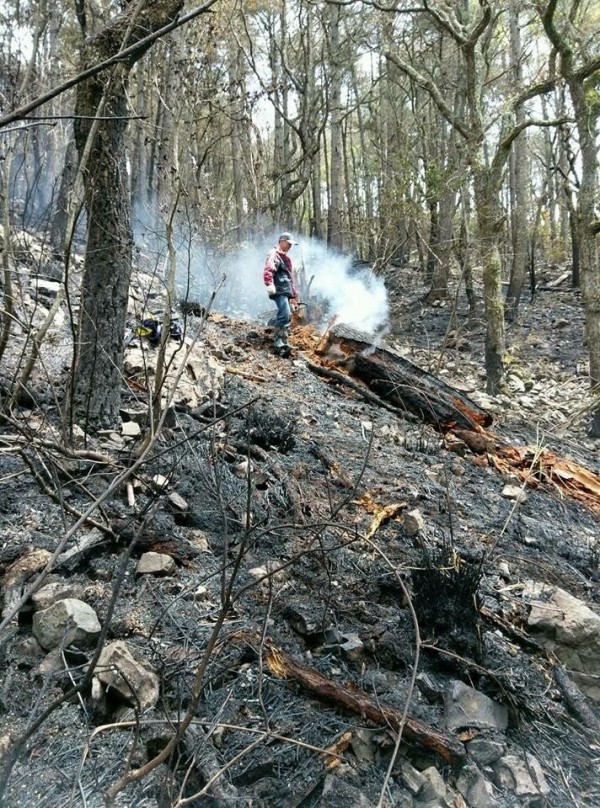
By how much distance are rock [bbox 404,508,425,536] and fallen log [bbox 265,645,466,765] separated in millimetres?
1432

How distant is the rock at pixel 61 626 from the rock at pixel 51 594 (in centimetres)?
12

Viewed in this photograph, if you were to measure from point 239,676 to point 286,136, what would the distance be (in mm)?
14714

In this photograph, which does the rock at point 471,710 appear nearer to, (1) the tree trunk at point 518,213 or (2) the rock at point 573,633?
(2) the rock at point 573,633

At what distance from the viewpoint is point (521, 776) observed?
225 cm

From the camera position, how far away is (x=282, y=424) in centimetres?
519

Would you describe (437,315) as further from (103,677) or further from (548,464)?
(103,677)

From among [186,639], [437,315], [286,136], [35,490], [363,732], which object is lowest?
[363,732]

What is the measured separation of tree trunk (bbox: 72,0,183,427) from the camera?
3.99 m

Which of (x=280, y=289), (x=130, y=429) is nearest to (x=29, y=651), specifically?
(x=130, y=429)

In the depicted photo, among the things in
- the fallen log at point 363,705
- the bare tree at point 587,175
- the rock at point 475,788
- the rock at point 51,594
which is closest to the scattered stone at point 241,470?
the rock at point 51,594

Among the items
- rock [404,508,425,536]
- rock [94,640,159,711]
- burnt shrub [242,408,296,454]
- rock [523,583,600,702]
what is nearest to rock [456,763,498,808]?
rock [523,583,600,702]

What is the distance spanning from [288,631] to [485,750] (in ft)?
3.29

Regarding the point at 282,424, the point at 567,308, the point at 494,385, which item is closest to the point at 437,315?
the point at 567,308

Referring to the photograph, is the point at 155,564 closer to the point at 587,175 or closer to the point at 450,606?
the point at 450,606
